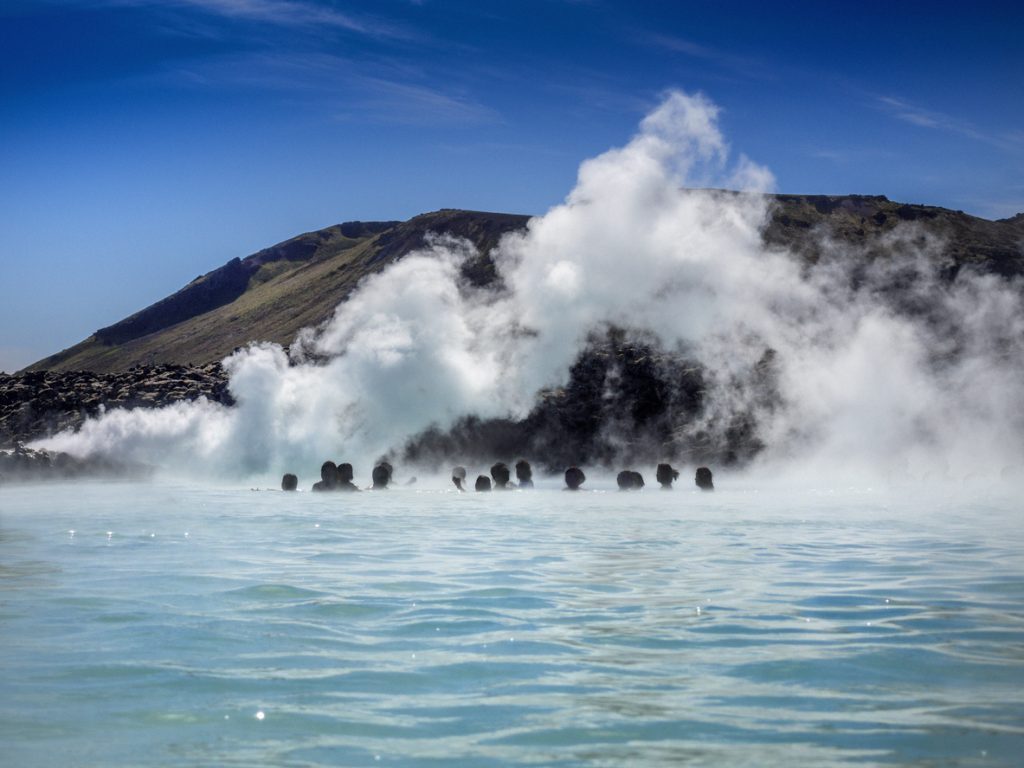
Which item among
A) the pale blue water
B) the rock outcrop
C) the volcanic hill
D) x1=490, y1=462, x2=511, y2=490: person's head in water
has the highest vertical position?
the volcanic hill

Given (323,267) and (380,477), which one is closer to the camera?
(380,477)

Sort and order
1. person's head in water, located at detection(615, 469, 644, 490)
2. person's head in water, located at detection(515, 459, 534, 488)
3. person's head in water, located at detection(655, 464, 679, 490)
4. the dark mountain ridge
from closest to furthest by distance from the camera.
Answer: person's head in water, located at detection(615, 469, 644, 490)
person's head in water, located at detection(655, 464, 679, 490)
person's head in water, located at detection(515, 459, 534, 488)
the dark mountain ridge

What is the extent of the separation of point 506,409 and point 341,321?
17.3m

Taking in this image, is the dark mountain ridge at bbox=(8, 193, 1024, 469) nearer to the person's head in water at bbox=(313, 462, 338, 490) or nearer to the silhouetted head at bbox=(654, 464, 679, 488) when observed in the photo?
the silhouetted head at bbox=(654, 464, 679, 488)

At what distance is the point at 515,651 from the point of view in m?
9.22

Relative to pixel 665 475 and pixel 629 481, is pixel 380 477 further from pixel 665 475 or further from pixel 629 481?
pixel 665 475

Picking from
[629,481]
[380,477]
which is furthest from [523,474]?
[380,477]

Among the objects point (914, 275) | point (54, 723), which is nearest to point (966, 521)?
point (54, 723)

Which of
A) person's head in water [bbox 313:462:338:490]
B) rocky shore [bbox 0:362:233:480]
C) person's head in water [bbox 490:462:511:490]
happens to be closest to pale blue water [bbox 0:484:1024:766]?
person's head in water [bbox 313:462:338:490]

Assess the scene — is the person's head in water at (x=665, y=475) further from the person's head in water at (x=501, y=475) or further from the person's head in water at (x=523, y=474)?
the person's head in water at (x=501, y=475)

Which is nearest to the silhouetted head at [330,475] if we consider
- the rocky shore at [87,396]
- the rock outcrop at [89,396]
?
the rocky shore at [87,396]

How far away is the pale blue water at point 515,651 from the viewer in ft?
21.7

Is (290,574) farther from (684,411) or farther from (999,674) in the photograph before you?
(684,411)

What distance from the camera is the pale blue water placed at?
6.60 meters
